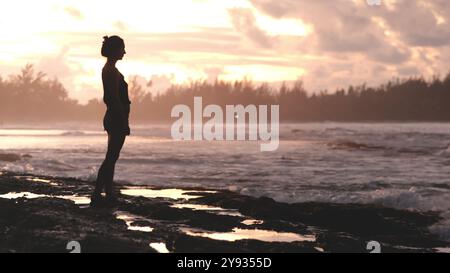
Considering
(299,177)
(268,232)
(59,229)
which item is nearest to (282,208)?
(268,232)

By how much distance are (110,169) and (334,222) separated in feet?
9.61

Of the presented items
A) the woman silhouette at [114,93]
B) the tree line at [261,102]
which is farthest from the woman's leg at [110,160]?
the tree line at [261,102]

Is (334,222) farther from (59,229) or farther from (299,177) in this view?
(299,177)

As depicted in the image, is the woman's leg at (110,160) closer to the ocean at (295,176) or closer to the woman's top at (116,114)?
the woman's top at (116,114)

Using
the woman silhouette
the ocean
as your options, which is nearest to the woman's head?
the woman silhouette

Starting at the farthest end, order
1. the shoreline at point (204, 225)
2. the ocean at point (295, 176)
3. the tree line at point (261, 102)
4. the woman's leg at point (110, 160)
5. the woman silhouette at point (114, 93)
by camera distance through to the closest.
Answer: the tree line at point (261, 102) → the ocean at point (295, 176) → the woman's leg at point (110, 160) → the woman silhouette at point (114, 93) → the shoreline at point (204, 225)

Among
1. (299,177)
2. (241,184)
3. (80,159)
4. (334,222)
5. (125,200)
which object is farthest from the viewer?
(80,159)

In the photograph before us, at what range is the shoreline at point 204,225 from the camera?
21.3 feet

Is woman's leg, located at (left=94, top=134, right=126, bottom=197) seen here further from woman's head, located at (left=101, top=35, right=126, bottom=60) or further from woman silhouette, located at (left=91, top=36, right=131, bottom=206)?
woman's head, located at (left=101, top=35, right=126, bottom=60)

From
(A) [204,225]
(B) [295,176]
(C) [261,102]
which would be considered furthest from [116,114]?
(C) [261,102]

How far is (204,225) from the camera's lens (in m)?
7.77

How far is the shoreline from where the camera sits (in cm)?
650

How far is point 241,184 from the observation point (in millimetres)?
13156
